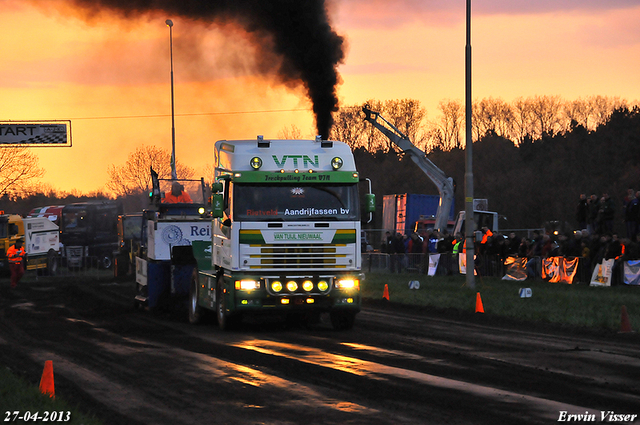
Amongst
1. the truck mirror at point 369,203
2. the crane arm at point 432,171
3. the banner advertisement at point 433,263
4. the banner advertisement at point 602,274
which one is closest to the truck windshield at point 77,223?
the crane arm at point 432,171

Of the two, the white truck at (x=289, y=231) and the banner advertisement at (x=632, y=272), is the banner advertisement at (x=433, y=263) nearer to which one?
the banner advertisement at (x=632, y=272)

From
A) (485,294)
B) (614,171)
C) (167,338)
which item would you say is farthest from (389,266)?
(614,171)

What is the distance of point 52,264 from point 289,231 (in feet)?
99.2

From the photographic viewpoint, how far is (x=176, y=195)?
2223 centimetres

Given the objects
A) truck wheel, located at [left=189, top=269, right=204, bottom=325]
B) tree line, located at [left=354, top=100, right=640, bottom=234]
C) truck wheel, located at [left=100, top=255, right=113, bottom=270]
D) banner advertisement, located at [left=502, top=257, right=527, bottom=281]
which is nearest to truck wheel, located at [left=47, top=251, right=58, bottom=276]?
truck wheel, located at [left=100, top=255, right=113, bottom=270]

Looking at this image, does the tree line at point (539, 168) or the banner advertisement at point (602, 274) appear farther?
the tree line at point (539, 168)

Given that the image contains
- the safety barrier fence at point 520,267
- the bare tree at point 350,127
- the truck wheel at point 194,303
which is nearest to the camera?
the truck wheel at point 194,303

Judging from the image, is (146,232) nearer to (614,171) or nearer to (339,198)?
(339,198)

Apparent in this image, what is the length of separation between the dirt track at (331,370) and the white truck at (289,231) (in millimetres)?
723

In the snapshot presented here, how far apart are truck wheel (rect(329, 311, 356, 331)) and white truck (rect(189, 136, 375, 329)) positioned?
0.52 m

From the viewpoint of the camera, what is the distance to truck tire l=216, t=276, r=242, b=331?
1636 centimetres

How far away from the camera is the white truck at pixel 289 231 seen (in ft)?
51.2

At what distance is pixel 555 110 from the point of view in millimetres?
78125

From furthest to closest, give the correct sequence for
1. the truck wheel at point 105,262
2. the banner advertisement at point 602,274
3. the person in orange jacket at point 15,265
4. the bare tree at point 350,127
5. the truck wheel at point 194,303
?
the bare tree at point 350,127 → the truck wheel at point 105,262 → the person in orange jacket at point 15,265 → the banner advertisement at point 602,274 → the truck wheel at point 194,303
